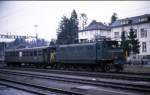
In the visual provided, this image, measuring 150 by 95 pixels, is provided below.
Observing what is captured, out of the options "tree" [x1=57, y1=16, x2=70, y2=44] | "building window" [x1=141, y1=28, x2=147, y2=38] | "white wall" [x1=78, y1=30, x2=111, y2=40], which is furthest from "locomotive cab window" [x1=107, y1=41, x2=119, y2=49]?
"white wall" [x1=78, y1=30, x2=111, y2=40]

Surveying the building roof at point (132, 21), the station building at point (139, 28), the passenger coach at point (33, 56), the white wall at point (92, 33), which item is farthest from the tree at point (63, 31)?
the passenger coach at point (33, 56)

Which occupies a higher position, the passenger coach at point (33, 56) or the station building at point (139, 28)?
the station building at point (139, 28)

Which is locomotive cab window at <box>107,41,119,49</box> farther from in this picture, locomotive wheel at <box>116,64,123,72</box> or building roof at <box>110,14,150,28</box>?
building roof at <box>110,14,150,28</box>

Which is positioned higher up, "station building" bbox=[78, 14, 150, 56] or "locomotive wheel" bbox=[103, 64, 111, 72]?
"station building" bbox=[78, 14, 150, 56]

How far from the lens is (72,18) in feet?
315

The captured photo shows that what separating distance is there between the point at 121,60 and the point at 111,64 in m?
1.09

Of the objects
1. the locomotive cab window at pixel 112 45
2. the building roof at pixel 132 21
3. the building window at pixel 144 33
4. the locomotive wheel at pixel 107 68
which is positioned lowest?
the locomotive wheel at pixel 107 68

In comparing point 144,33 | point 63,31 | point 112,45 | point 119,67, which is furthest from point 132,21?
point 119,67

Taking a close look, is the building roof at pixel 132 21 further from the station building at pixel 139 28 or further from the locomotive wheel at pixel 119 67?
the locomotive wheel at pixel 119 67

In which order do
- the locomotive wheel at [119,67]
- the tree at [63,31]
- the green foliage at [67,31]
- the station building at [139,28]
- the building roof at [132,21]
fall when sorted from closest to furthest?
the locomotive wheel at [119,67]
the station building at [139,28]
the building roof at [132,21]
the tree at [63,31]
the green foliage at [67,31]

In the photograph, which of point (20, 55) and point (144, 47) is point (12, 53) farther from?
point (144, 47)

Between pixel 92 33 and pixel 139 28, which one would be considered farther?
pixel 92 33

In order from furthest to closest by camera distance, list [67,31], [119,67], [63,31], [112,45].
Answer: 1. [63,31]
2. [67,31]
3. [112,45]
4. [119,67]

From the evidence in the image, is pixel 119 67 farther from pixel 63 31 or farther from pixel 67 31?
pixel 63 31
